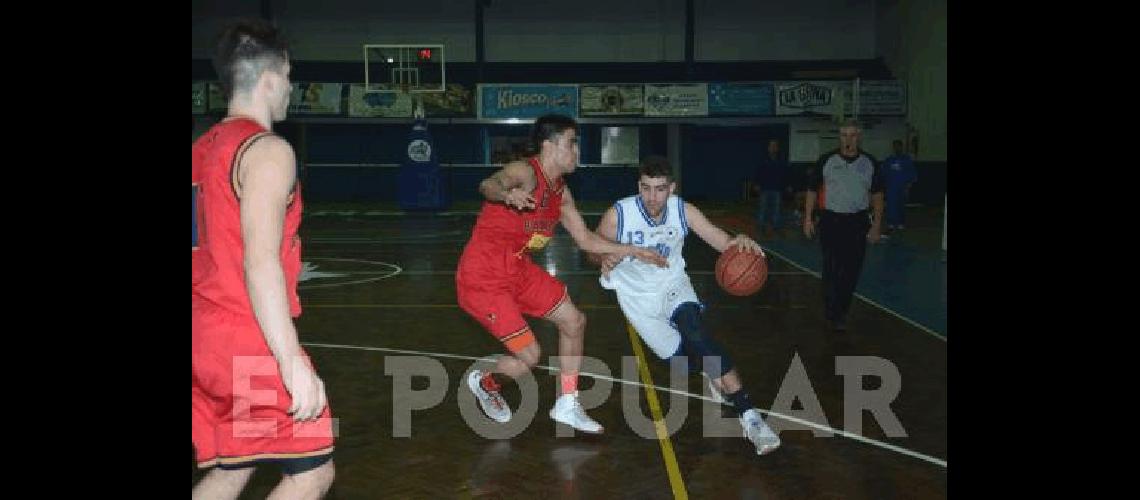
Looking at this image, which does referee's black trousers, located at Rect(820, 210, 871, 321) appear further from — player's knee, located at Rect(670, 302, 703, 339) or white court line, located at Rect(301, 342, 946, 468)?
player's knee, located at Rect(670, 302, 703, 339)

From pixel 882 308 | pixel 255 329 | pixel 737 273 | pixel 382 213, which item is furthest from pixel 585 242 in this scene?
pixel 382 213

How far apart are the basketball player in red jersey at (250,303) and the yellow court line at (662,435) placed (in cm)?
230

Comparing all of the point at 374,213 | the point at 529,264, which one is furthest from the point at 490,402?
the point at 374,213

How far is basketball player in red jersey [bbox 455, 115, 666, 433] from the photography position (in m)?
5.40

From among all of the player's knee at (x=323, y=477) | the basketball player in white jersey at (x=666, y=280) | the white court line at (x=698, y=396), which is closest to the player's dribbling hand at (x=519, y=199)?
the basketball player in white jersey at (x=666, y=280)

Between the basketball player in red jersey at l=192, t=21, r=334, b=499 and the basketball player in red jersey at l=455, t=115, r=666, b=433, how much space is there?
105 inches

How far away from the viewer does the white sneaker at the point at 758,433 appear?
5.16 meters

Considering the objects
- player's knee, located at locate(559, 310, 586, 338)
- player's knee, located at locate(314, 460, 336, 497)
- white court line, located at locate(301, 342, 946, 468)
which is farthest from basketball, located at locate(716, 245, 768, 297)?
player's knee, located at locate(314, 460, 336, 497)

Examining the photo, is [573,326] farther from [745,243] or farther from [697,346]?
[745,243]

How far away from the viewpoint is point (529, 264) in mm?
5738

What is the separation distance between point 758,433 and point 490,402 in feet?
5.40

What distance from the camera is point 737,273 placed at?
6145 mm

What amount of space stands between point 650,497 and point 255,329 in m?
2.45

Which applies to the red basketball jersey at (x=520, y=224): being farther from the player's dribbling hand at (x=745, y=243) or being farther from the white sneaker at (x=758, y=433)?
the white sneaker at (x=758, y=433)
